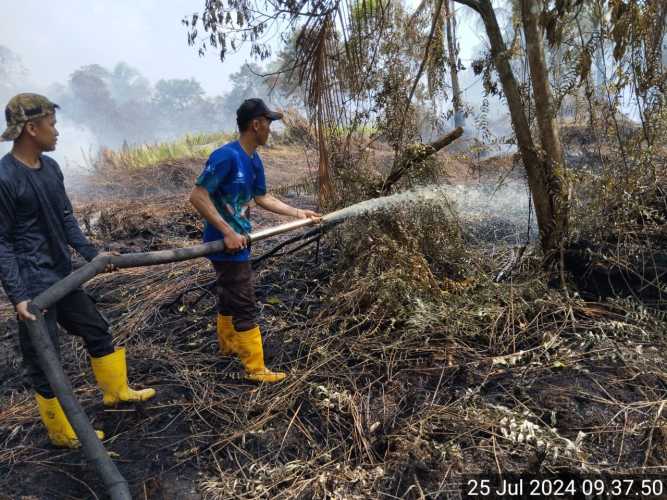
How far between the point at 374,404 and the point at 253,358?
0.87 meters

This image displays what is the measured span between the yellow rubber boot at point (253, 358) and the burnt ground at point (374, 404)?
7 centimetres

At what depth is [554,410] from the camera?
2266mm

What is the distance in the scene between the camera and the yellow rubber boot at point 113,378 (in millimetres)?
2650

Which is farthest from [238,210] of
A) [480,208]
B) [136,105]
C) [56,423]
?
[136,105]

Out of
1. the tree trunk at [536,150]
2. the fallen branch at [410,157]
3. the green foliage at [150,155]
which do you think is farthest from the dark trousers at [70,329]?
the green foliage at [150,155]

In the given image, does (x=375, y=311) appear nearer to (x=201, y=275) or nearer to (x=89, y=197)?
(x=201, y=275)

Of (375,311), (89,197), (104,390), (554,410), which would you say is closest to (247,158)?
(375,311)

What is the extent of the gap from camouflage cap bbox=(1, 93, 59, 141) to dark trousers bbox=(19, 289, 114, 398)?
870 millimetres

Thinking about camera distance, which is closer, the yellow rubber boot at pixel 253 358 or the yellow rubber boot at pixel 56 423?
the yellow rubber boot at pixel 56 423

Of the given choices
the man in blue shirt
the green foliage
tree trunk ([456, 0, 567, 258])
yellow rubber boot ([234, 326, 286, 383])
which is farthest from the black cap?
the green foliage

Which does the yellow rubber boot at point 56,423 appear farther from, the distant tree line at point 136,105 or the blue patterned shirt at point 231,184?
the distant tree line at point 136,105

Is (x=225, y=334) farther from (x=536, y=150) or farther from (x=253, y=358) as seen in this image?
(x=536, y=150)

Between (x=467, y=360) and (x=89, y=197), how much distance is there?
10.6 meters

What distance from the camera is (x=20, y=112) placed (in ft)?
7.31
